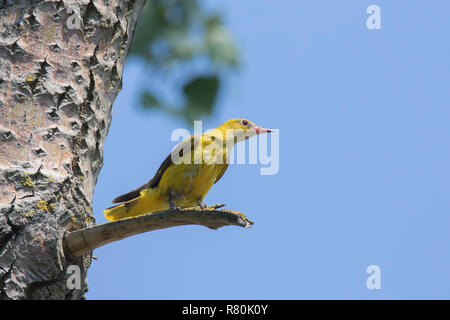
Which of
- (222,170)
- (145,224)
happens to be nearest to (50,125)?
(145,224)

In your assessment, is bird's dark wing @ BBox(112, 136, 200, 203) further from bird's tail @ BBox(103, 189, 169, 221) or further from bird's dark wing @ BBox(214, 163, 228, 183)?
bird's dark wing @ BBox(214, 163, 228, 183)

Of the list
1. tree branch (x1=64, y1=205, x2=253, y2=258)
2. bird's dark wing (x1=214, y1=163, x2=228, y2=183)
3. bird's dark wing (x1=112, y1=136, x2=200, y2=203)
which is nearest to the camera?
tree branch (x1=64, y1=205, x2=253, y2=258)

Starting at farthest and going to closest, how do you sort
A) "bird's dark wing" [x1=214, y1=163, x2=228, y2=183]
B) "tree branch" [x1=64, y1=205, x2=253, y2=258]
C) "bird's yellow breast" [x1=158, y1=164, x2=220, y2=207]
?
"bird's dark wing" [x1=214, y1=163, x2=228, y2=183]
"bird's yellow breast" [x1=158, y1=164, x2=220, y2=207]
"tree branch" [x1=64, y1=205, x2=253, y2=258]

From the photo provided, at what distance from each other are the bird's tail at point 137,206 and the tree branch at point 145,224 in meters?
1.58

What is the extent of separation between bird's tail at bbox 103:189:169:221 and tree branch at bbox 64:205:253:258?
158cm

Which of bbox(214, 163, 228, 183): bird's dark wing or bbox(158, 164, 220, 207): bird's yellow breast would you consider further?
bbox(214, 163, 228, 183): bird's dark wing

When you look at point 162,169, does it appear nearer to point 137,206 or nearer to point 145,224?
point 137,206

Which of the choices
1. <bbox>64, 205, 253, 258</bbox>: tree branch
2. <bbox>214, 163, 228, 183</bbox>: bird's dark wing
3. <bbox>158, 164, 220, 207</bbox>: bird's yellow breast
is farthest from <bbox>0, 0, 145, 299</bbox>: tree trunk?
<bbox>214, 163, 228, 183</bbox>: bird's dark wing

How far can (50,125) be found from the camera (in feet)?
9.23

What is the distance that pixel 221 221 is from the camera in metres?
2.55

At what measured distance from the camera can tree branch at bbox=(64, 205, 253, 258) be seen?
2535 mm

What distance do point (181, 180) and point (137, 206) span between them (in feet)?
1.29

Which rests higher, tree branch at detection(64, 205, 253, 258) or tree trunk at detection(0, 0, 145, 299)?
tree trunk at detection(0, 0, 145, 299)

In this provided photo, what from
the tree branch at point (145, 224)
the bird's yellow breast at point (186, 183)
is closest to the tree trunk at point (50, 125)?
the tree branch at point (145, 224)
